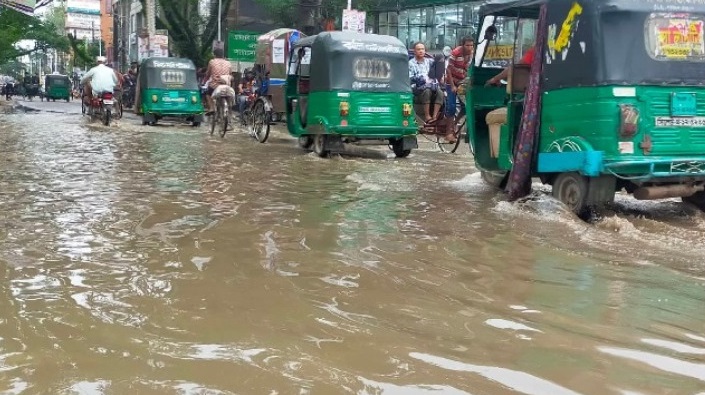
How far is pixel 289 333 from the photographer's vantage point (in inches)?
142

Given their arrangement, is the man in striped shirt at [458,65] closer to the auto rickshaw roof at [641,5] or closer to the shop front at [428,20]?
the auto rickshaw roof at [641,5]

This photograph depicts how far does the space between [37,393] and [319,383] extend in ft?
3.41

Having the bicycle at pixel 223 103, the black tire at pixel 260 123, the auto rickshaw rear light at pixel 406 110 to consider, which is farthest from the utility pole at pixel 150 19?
the auto rickshaw rear light at pixel 406 110

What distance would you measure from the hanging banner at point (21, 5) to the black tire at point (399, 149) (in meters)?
26.9

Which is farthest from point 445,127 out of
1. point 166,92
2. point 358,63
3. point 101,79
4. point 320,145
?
point 166,92

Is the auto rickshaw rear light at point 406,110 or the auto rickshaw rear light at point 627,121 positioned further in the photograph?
the auto rickshaw rear light at point 406,110

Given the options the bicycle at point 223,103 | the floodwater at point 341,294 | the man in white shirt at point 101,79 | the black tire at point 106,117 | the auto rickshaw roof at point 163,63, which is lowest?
the floodwater at point 341,294

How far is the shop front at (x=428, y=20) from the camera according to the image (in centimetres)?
2670

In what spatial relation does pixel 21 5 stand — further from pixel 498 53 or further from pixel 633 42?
pixel 633 42

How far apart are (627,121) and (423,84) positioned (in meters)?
8.53

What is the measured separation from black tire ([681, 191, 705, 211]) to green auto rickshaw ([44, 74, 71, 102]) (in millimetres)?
44533

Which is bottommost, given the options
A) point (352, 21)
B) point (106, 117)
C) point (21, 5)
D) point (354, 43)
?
point (106, 117)

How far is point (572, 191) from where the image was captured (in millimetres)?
6969

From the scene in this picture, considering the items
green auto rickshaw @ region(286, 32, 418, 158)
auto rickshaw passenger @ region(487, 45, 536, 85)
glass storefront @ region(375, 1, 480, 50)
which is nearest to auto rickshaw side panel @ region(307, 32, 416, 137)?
green auto rickshaw @ region(286, 32, 418, 158)
